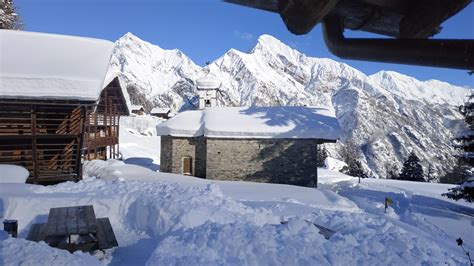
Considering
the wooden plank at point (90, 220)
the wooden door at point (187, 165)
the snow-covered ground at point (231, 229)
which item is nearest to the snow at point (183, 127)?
the wooden door at point (187, 165)

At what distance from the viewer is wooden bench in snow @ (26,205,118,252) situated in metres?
5.89

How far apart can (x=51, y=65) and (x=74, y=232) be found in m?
12.3

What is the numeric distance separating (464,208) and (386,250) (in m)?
16.6

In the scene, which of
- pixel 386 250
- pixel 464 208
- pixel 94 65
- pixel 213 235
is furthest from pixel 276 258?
pixel 464 208

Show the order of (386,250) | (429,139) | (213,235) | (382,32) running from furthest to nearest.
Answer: (429,139)
(213,235)
(386,250)
(382,32)

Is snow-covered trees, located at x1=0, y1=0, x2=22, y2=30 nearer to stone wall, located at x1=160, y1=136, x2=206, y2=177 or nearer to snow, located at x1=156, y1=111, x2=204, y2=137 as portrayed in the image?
snow, located at x1=156, y1=111, x2=204, y2=137

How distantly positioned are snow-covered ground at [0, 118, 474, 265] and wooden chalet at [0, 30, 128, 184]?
14.1 feet

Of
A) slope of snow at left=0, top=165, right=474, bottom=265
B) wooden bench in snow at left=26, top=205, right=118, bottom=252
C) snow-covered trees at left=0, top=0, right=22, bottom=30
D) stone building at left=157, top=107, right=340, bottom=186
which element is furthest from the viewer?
snow-covered trees at left=0, top=0, right=22, bottom=30

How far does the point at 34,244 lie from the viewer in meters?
4.97

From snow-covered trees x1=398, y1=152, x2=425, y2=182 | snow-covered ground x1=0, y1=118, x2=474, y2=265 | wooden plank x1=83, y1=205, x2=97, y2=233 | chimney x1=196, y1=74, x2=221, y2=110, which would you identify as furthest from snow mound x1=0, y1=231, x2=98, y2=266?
snow-covered trees x1=398, y1=152, x2=425, y2=182

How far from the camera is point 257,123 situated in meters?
20.4

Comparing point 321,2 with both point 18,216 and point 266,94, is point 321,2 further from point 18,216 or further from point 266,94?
point 266,94

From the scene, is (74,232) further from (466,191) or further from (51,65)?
(466,191)

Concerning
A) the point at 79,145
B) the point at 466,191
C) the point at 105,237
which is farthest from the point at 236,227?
the point at 466,191
